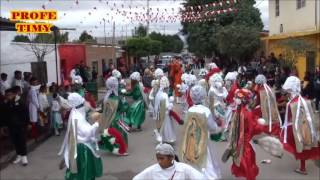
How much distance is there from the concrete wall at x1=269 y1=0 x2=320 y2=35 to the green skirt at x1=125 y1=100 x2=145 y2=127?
1043cm

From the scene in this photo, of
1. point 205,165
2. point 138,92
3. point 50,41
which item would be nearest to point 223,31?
point 50,41

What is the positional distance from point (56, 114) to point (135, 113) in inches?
83.3

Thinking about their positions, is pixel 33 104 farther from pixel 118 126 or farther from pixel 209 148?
pixel 209 148

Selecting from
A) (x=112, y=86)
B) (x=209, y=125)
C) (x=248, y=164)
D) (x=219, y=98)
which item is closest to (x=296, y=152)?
(x=248, y=164)

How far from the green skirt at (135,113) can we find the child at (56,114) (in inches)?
73.2

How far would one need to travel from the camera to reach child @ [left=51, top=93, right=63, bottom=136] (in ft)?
45.8

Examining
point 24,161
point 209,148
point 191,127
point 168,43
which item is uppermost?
point 168,43

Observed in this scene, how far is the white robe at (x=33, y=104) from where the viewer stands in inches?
521

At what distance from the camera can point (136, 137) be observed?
13.7 m

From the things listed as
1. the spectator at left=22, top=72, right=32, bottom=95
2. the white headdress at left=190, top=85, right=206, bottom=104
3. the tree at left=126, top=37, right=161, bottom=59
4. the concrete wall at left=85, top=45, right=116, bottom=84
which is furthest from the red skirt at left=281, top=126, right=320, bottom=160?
the tree at left=126, top=37, right=161, bottom=59

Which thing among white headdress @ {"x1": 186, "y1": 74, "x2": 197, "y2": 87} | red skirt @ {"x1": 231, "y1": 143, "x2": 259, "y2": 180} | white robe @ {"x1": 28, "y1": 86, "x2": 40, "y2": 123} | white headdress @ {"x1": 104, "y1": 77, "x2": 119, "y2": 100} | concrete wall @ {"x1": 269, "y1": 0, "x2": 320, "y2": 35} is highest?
concrete wall @ {"x1": 269, "y1": 0, "x2": 320, "y2": 35}

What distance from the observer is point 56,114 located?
46.2 ft

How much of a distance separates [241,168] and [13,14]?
8992mm

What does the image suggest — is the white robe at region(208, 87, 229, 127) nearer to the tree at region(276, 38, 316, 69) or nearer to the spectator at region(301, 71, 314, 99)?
the spectator at region(301, 71, 314, 99)
